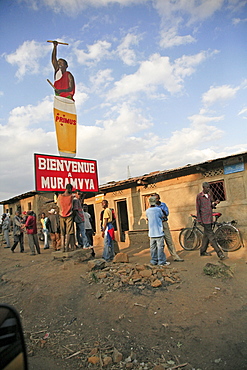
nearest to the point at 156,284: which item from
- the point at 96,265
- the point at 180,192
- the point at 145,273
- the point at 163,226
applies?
the point at 145,273

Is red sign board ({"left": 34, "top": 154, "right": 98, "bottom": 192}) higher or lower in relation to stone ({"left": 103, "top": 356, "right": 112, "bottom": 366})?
higher

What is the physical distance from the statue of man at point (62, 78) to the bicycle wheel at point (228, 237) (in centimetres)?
708

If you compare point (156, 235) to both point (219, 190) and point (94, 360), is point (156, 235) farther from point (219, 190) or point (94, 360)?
point (219, 190)

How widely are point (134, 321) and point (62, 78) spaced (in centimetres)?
872

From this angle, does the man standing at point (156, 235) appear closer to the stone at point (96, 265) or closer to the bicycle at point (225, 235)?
the stone at point (96, 265)

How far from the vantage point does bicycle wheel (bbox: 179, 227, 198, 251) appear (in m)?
9.03

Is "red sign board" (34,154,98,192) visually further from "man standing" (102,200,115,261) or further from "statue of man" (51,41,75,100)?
"statue of man" (51,41,75,100)

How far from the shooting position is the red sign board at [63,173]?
8.39 meters

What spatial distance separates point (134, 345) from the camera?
3.29m

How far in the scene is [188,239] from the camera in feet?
30.3

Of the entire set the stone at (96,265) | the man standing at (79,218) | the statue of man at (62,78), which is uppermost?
the statue of man at (62,78)

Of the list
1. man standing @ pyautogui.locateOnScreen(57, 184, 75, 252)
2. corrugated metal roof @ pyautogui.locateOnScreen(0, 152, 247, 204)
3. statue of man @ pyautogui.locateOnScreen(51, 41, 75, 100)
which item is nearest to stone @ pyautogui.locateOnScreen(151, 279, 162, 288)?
man standing @ pyautogui.locateOnScreen(57, 184, 75, 252)

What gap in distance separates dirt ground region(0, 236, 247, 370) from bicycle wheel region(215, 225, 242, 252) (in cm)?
Answer: 232

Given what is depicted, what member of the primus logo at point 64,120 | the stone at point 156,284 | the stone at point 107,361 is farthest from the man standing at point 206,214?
the primus logo at point 64,120
